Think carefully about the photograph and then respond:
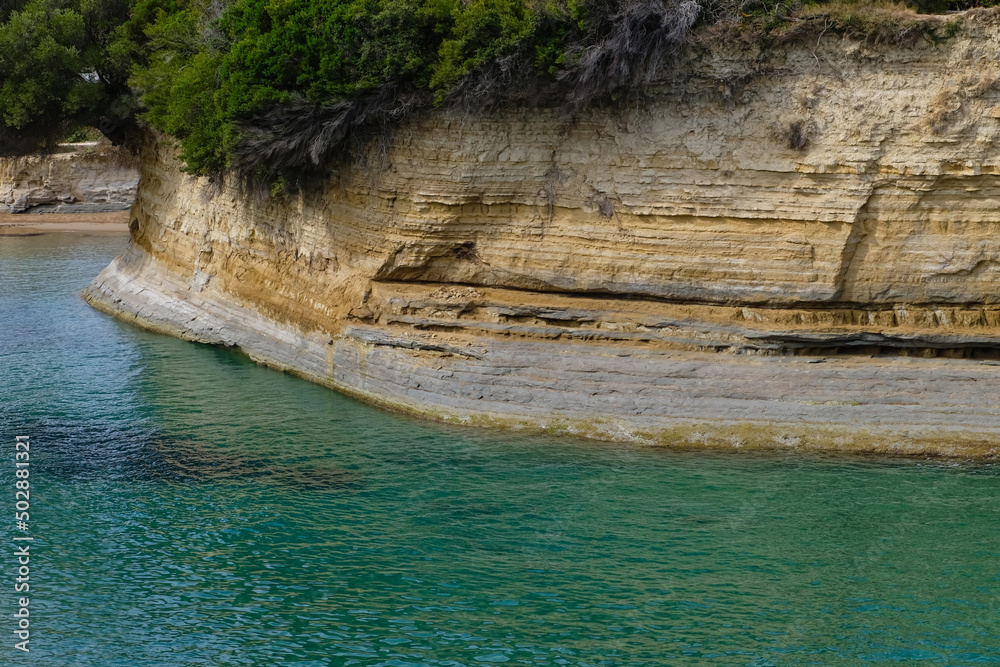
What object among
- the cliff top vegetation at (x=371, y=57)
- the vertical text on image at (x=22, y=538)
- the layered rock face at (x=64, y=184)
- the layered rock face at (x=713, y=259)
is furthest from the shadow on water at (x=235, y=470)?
the layered rock face at (x=64, y=184)

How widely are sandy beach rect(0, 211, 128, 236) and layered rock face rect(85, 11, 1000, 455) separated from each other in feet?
82.1

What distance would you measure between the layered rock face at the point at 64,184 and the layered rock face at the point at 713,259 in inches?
1143

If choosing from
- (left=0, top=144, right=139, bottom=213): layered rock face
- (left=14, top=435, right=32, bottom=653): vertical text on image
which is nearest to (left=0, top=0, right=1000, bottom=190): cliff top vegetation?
(left=14, top=435, right=32, bottom=653): vertical text on image

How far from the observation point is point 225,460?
1542cm

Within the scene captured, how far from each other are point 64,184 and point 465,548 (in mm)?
37342

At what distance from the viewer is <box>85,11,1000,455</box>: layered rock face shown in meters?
15.0

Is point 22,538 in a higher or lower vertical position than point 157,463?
lower

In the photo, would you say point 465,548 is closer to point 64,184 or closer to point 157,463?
point 157,463

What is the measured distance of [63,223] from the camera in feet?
138

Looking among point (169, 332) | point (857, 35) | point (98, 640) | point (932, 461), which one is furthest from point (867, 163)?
point (169, 332)

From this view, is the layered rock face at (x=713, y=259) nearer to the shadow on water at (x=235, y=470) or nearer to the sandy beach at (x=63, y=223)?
the shadow on water at (x=235, y=470)

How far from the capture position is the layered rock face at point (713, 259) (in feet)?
49.1

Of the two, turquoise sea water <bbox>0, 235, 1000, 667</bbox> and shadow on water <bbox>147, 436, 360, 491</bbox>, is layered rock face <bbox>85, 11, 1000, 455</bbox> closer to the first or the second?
turquoise sea water <bbox>0, 235, 1000, 667</bbox>

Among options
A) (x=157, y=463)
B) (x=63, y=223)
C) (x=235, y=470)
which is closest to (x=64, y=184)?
(x=63, y=223)
